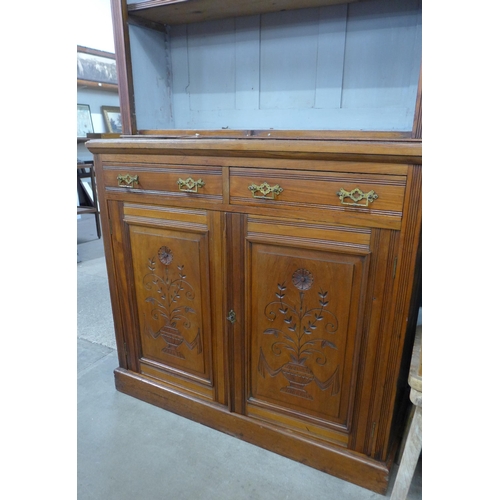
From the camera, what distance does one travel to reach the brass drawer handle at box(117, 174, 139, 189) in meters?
1.24

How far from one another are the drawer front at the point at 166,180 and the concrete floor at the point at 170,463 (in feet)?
3.03

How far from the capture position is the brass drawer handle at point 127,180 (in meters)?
1.24

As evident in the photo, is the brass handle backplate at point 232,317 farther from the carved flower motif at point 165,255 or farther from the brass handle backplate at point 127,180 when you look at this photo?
the brass handle backplate at point 127,180

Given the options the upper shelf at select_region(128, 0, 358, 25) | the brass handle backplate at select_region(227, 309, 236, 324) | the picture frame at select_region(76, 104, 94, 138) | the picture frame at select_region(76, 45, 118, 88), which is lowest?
the brass handle backplate at select_region(227, 309, 236, 324)

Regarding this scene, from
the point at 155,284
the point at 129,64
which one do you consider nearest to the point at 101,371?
the point at 155,284

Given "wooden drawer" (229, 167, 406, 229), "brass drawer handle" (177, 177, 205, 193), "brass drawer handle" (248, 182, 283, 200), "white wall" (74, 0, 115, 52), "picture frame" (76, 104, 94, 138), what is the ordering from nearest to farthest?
"wooden drawer" (229, 167, 406, 229) → "brass drawer handle" (248, 182, 283, 200) → "brass drawer handle" (177, 177, 205, 193) → "white wall" (74, 0, 115, 52) → "picture frame" (76, 104, 94, 138)

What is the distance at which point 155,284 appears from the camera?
136cm

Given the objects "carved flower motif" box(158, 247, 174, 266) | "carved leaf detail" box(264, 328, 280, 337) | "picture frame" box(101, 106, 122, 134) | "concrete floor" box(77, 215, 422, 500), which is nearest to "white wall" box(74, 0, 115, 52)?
"picture frame" box(101, 106, 122, 134)

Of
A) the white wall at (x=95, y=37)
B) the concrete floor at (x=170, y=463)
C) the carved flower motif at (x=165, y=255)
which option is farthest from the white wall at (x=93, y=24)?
the concrete floor at (x=170, y=463)

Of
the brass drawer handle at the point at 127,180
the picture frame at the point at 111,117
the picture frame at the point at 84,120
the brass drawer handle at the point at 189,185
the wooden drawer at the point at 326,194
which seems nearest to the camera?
Result: the wooden drawer at the point at 326,194

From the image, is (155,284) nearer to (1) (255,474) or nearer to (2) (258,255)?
(2) (258,255)

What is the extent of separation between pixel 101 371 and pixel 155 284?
715mm

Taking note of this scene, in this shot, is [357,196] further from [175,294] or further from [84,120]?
[84,120]

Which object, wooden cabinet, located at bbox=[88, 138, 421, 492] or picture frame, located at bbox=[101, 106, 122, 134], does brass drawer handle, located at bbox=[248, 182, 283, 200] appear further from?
picture frame, located at bbox=[101, 106, 122, 134]
